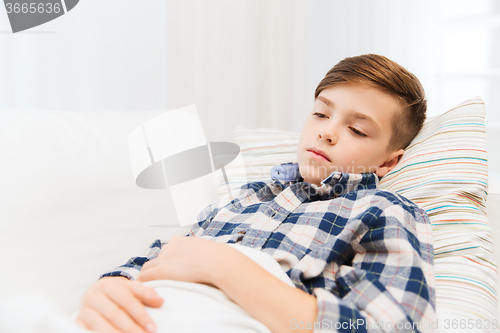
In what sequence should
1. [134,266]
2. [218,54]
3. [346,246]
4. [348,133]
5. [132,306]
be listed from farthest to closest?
[218,54]
[348,133]
[134,266]
[346,246]
[132,306]

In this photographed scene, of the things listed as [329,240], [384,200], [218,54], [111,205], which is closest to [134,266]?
[111,205]

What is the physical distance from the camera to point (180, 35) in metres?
1.67

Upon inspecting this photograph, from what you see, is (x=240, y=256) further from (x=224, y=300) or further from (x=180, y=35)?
(x=180, y=35)

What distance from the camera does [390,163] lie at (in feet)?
2.95

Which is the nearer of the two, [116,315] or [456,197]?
Answer: [116,315]

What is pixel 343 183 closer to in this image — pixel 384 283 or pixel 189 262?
pixel 384 283

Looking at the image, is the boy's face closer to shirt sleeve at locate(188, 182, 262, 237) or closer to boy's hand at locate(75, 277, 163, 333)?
shirt sleeve at locate(188, 182, 262, 237)

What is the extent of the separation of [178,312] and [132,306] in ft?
0.20

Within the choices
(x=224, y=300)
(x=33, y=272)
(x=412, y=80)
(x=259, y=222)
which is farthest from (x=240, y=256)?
(x=412, y=80)

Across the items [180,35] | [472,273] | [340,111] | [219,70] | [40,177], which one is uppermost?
[180,35]

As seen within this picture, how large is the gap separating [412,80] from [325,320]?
26.5 inches

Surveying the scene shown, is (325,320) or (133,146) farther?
(133,146)

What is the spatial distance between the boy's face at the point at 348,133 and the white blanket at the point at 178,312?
32 cm

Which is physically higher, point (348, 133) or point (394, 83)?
point (394, 83)
